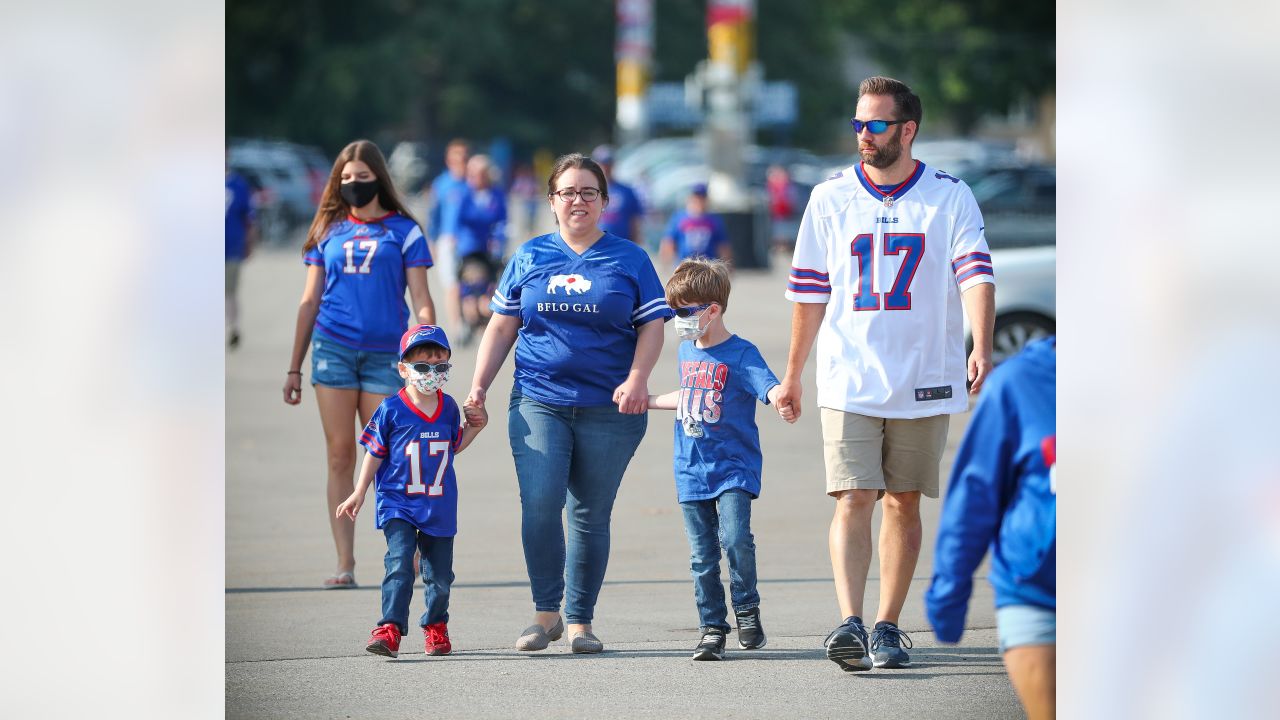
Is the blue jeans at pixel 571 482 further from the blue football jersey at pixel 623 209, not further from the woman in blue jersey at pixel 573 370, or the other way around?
the blue football jersey at pixel 623 209

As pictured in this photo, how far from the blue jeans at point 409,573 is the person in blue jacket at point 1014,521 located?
2.78 meters

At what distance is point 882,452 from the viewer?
21.5 ft

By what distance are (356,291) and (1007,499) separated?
13.9 feet

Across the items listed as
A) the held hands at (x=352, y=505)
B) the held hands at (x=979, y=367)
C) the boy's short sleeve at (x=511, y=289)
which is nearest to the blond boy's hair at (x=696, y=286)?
the boy's short sleeve at (x=511, y=289)

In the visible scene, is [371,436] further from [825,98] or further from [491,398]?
[825,98]

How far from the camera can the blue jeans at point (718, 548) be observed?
22.0 ft

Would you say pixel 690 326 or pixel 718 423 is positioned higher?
pixel 690 326

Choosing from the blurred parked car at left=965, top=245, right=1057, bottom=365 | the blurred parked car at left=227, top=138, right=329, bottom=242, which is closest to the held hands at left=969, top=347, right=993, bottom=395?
the blurred parked car at left=965, top=245, right=1057, bottom=365

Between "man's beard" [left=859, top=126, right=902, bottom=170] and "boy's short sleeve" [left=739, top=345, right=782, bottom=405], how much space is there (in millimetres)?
789

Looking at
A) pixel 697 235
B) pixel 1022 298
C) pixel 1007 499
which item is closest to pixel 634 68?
pixel 697 235

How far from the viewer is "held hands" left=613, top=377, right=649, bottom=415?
6.65 m

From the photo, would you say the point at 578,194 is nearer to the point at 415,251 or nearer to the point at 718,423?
the point at 718,423
